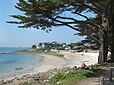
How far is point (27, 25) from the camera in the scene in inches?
893

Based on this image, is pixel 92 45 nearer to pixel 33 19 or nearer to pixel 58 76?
pixel 33 19

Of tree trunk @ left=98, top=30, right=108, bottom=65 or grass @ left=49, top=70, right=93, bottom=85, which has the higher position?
tree trunk @ left=98, top=30, right=108, bottom=65

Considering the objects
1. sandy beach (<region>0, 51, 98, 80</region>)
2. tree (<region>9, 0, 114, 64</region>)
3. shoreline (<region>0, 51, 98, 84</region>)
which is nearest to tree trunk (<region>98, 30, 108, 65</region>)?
tree (<region>9, 0, 114, 64</region>)

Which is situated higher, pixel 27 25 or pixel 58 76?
pixel 27 25

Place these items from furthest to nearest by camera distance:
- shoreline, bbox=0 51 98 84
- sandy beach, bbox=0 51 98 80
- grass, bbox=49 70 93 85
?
1. shoreline, bbox=0 51 98 84
2. sandy beach, bbox=0 51 98 80
3. grass, bbox=49 70 93 85

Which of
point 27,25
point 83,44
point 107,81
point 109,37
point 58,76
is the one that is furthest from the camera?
point 83,44

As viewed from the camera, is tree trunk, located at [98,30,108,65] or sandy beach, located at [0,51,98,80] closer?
tree trunk, located at [98,30,108,65]

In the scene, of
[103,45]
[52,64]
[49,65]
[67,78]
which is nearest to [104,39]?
[103,45]

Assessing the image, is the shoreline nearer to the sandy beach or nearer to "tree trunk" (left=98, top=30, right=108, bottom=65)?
the sandy beach

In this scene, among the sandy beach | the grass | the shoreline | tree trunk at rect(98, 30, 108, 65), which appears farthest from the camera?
the shoreline

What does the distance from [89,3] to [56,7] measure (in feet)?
10.3

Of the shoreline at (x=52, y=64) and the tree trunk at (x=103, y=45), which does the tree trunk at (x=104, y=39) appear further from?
the shoreline at (x=52, y=64)

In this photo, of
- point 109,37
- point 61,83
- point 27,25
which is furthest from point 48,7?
point 61,83

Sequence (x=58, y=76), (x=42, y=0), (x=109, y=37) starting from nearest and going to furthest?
(x=58, y=76) < (x=42, y=0) < (x=109, y=37)
